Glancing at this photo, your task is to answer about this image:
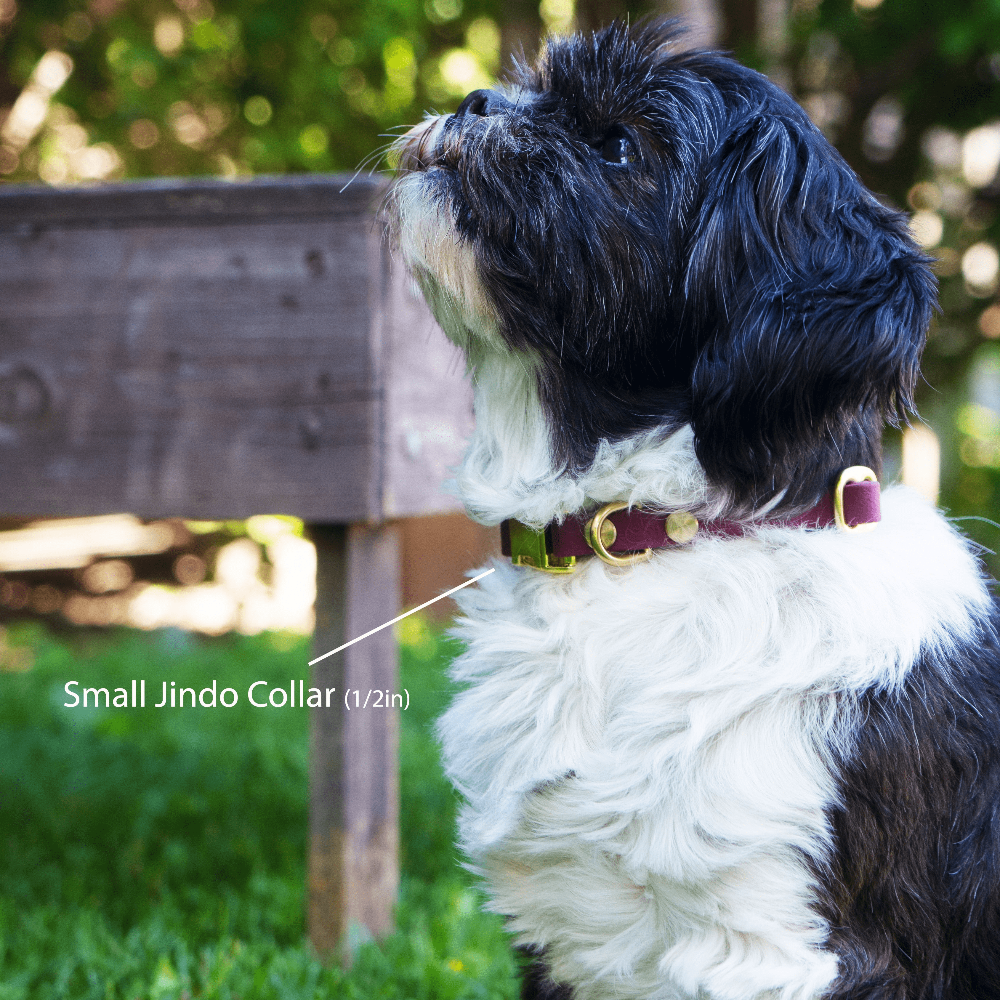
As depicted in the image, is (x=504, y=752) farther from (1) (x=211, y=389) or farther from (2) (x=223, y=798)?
(2) (x=223, y=798)

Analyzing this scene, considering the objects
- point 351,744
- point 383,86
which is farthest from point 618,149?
point 383,86

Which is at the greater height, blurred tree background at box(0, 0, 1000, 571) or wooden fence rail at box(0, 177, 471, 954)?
blurred tree background at box(0, 0, 1000, 571)

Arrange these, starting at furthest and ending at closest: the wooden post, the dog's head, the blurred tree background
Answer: the blurred tree background → the wooden post → the dog's head

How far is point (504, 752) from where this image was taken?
1.58 m

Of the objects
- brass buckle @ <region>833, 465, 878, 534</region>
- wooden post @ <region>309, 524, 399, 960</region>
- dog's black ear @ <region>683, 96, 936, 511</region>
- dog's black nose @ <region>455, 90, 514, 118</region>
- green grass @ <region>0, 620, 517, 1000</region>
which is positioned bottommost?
green grass @ <region>0, 620, 517, 1000</region>

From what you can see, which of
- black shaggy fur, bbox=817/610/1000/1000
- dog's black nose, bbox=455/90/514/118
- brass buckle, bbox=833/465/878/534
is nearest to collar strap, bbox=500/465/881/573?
brass buckle, bbox=833/465/878/534

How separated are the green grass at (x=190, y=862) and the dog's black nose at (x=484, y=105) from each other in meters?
1.04

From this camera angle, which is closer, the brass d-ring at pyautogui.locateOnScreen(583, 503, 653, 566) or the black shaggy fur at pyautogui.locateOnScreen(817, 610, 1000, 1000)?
the black shaggy fur at pyautogui.locateOnScreen(817, 610, 1000, 1000)

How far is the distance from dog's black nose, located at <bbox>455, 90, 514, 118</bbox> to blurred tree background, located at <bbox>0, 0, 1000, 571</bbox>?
12.0 feet

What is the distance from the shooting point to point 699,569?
1561 millimetres

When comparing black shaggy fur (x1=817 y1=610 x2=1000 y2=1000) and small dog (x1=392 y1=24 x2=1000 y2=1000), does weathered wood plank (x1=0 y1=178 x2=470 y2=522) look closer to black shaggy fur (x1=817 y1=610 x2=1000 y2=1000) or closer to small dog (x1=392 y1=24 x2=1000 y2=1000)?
small dog (x1=392 y1=24 x2=1000 y2=1000)

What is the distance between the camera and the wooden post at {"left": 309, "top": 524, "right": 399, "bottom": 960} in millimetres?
2410

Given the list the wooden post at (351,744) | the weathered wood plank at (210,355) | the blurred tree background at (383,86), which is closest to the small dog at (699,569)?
the weathered wood plank at (210,355)

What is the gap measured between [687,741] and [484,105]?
1.10m
